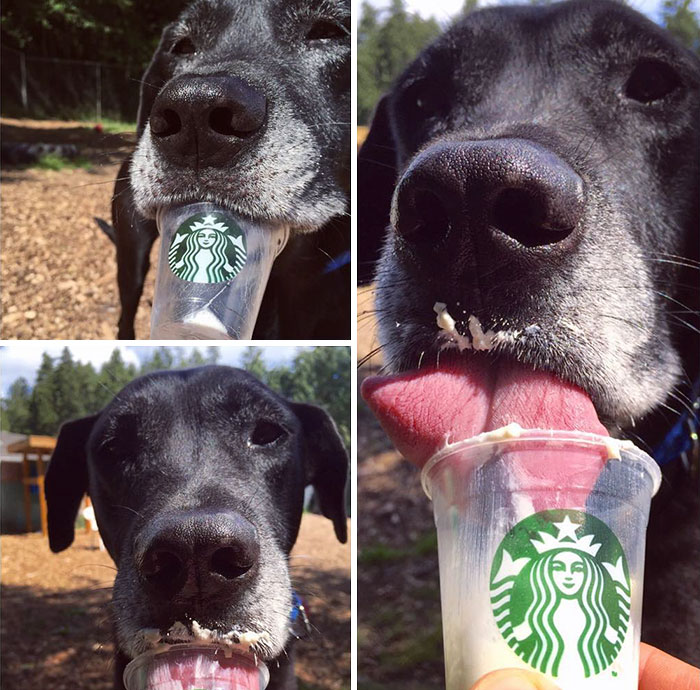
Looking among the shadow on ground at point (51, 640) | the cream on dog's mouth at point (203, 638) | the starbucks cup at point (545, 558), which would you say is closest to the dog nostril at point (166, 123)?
→ the starbucks cup at point (545, 558)

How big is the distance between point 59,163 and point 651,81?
1994mm

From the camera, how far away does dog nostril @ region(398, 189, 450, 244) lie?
1.57 meters

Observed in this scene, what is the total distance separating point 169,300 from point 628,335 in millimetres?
1154

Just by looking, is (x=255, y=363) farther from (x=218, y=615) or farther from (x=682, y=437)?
(x=682, y=437)

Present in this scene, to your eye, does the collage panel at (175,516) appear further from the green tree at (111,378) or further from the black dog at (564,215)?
the black dog at (564,215)

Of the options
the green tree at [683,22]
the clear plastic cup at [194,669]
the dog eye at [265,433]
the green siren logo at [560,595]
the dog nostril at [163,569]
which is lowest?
the clear plastic cup at [194,669]

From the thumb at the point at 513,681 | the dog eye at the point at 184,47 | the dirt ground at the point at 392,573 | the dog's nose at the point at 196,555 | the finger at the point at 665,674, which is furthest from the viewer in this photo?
the dirt ground at the point at 392,573

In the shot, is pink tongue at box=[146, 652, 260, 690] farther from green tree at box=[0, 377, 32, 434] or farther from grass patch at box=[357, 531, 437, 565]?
grass patch at box=[357, 531, 437, 565]

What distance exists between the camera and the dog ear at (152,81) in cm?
235

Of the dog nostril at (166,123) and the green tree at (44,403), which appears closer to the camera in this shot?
the dog nostril at (166,123)

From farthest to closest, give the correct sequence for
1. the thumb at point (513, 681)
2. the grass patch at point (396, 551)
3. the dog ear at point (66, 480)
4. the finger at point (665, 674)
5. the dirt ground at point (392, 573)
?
the grass patch at point (396, 551) < the dirt ground at point (392, 573) < the dog ear at point (66, 480) < the finger at point (665, 674) < the thumb at point (513, 681)

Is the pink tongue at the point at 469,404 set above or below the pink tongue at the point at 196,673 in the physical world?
above

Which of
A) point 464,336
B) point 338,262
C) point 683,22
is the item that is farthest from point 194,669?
point 683,22

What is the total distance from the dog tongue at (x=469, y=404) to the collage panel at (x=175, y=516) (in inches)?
24.6
